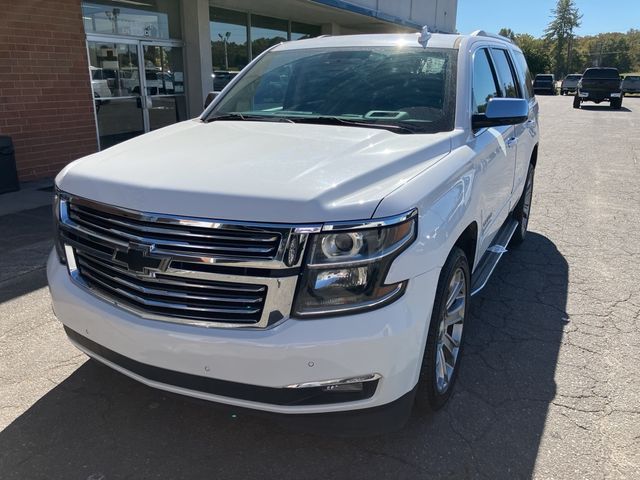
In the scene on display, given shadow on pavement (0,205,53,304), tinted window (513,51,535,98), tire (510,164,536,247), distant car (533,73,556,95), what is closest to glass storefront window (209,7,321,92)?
shadow on pavement (0,205,53,304)

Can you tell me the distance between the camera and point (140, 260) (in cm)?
229

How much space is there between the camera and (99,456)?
2.57 m

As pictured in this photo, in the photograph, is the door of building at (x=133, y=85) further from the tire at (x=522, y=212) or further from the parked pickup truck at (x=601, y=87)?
the parked pickup truck at (x=601, y=87)

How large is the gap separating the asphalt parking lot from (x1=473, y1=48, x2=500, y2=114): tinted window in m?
1.54

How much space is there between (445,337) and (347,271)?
999 mm

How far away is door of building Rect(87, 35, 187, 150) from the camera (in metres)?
10.1

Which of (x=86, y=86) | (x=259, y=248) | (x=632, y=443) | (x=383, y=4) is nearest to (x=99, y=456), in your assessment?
(x=259, y=248)

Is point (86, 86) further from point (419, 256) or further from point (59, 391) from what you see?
point (419, 256)

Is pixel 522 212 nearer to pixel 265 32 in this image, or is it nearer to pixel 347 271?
pixel 347 271

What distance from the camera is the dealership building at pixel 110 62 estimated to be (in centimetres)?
826

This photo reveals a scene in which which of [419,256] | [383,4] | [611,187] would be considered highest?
[383,4]

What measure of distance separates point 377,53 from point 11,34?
6.54m

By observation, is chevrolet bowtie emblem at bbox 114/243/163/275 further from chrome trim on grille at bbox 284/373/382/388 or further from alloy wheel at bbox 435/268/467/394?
alloy wheel at bbox 435/268/467/394

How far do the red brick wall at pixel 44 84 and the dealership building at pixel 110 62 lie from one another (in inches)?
0.6
